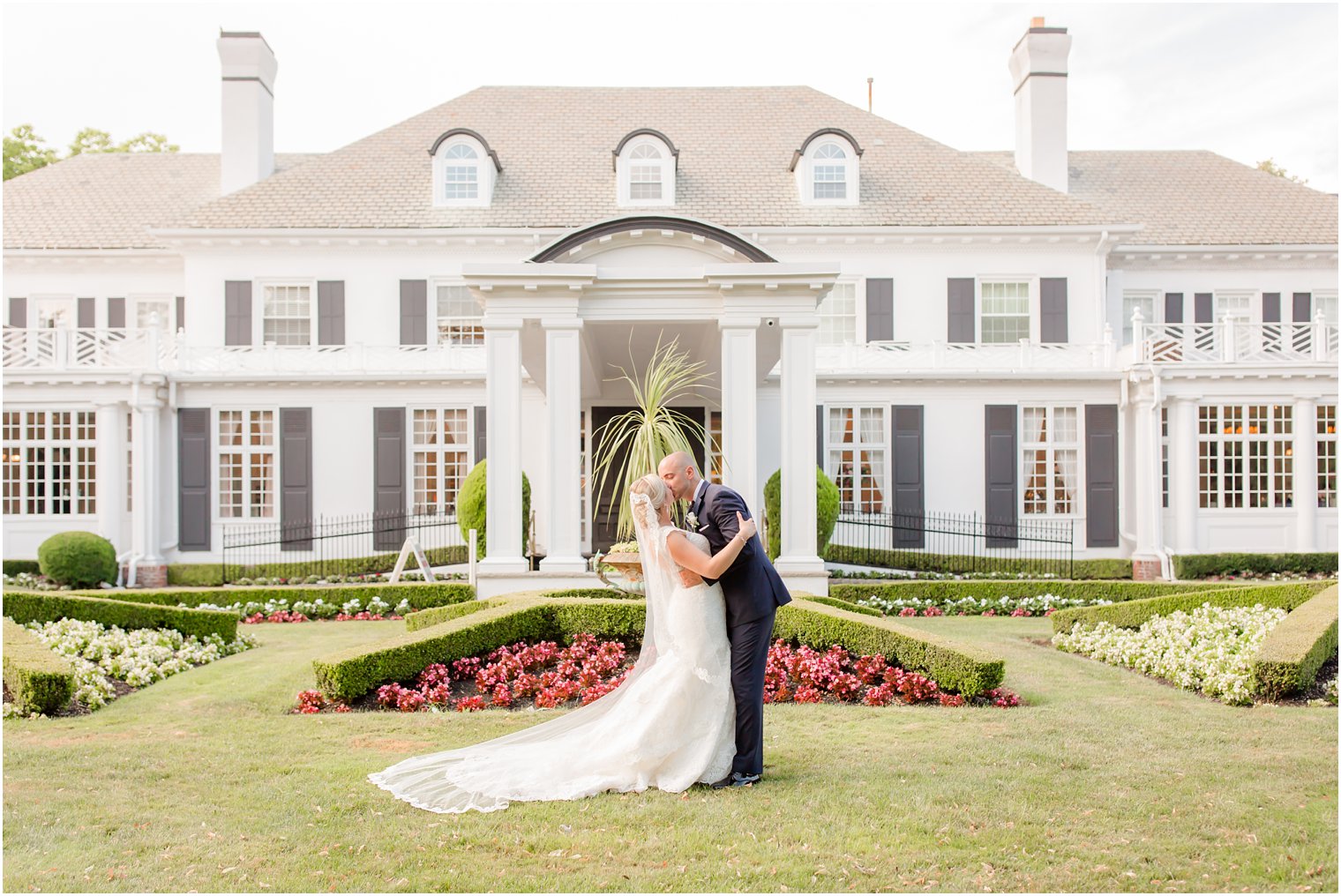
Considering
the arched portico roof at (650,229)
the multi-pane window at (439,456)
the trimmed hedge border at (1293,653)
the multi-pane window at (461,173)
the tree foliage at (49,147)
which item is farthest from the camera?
the tree foliage at (49,147)

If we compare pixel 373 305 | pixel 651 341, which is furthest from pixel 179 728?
pixel 373 305

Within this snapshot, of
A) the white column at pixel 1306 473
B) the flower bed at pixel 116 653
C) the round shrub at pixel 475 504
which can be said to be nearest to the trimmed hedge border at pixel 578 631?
the flower bed at pixel 116 653

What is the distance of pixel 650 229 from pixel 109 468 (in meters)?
12.6

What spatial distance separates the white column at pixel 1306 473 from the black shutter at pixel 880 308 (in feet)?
25.9

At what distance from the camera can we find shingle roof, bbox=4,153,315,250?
23391 millimetres

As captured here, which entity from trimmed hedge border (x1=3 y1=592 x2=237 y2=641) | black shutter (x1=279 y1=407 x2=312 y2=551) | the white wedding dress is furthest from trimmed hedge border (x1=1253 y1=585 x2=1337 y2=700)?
black shutter (x1=279 y1=407 x2=312 y2=551)

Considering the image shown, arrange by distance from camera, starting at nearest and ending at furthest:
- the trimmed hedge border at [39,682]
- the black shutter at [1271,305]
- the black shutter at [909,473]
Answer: the trimmed hedge border at [39,682] < the black shutter at [909,473] < the black shutter at [1271,305]

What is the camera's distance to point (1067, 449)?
2116cm

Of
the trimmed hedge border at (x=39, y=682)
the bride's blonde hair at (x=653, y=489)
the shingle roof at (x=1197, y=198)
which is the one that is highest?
the shingle roof at (x=1197, y=198)

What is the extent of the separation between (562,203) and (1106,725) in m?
17.8

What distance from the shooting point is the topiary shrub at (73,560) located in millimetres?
17953

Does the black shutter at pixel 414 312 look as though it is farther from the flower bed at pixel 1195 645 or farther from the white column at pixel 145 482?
the flower bed at pixel 1195 645

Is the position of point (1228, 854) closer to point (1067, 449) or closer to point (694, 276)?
point (694, 276)

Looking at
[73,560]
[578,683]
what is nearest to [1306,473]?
[578,683]
